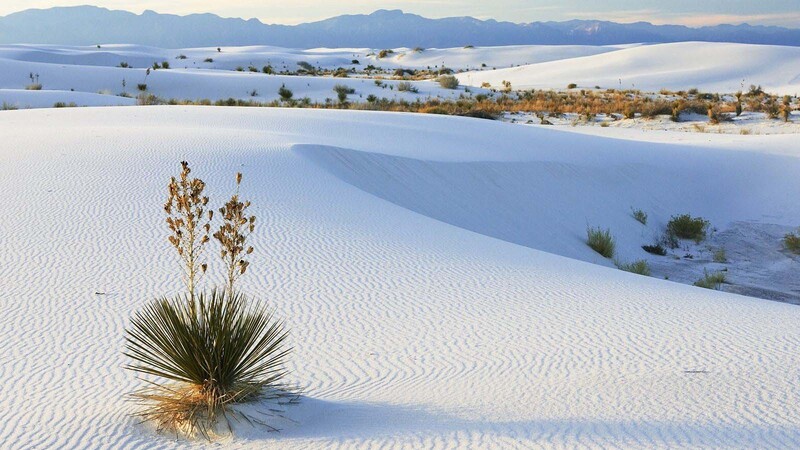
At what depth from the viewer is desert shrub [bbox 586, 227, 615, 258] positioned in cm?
1236

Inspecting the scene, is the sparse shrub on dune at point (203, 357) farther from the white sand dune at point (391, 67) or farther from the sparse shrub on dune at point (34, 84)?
the sparse shrub on dune at point (34, 84)

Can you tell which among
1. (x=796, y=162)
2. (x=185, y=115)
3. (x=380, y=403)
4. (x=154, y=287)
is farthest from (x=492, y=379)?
(x=796, y=162)

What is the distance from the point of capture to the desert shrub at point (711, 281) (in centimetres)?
1095

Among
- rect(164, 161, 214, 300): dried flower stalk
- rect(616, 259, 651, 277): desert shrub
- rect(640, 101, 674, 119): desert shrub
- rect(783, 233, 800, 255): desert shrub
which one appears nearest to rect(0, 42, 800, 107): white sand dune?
rect(640, 101, 674, 119): desert shrub

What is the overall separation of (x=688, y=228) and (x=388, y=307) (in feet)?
30.1

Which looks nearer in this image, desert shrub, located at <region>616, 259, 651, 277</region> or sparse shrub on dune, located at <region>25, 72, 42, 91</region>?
desert shrub, located at <region>616, 259, 651, 277</region>

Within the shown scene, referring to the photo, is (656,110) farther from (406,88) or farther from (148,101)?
(148,101)

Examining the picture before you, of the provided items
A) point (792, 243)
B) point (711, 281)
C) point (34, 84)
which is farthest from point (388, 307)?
point (34, 84)

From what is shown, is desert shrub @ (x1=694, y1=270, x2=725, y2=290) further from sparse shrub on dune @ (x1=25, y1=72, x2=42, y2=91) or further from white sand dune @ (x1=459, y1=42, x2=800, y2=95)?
white sand dune @ (x1=459, y1=42, x2=800, y2=95)

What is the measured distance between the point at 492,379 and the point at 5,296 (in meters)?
3.60

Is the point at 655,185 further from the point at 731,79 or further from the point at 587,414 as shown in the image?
the point at 731,79

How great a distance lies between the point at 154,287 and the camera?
669 centimetres

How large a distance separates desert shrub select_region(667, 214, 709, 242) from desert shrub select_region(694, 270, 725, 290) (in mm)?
2267

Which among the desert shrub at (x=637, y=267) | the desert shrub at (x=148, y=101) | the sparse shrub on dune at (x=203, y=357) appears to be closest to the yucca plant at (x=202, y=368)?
the sparse shrub on dune at (x=203, y=357)
